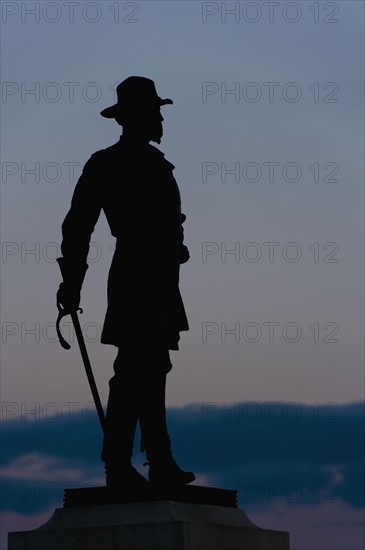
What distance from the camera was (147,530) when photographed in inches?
563

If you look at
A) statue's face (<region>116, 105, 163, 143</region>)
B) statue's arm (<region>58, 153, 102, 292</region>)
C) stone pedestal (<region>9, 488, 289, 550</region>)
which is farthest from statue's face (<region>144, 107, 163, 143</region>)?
stone pedestal (<region>9, 488, 289, 550</region>)

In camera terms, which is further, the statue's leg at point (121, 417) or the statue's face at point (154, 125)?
the statue's face at point (154, 125)

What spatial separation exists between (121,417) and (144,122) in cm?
348

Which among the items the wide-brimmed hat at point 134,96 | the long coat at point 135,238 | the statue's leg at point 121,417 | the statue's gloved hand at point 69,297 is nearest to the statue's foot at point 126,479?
the statue's leg at point 121,417

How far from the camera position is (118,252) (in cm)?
1593

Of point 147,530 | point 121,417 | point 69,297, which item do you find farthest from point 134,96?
point 147,530

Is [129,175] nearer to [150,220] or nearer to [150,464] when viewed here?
[150,220]

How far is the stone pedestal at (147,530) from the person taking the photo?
1424 cm

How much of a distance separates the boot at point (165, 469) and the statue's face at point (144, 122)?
11.8ft

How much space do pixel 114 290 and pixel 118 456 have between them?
1893 mm

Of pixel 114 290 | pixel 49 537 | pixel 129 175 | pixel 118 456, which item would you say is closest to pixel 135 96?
pixel 129 175

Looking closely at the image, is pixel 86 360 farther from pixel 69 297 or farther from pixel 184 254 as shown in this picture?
pixel 184 254

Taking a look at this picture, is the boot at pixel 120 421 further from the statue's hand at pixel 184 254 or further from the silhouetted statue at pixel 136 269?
the statue's hand at pixel 184 254

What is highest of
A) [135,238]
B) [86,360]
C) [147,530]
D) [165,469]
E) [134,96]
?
[134,96]
